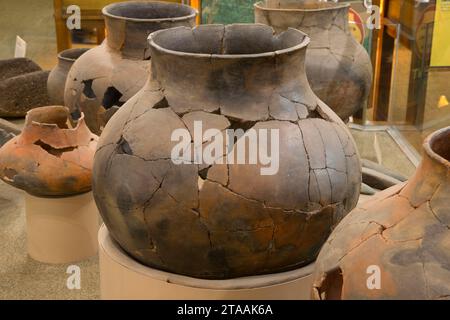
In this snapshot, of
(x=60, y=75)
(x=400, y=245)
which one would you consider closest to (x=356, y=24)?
(x=60, y=75)

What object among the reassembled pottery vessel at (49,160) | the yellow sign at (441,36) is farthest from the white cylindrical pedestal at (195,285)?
the yellow sign at (441,36)

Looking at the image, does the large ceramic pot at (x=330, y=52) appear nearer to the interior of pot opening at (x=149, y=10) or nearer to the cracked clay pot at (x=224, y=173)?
the interior of pot opening at (x=149, y=10)

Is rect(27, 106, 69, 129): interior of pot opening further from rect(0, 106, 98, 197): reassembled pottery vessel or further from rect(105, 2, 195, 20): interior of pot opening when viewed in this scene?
rect(105, 2, 195, 20): interior of pot opening

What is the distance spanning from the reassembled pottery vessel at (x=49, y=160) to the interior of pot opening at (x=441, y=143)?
1.73m

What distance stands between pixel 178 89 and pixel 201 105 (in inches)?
3.1

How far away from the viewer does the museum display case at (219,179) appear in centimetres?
131

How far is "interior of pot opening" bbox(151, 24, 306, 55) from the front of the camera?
200cm

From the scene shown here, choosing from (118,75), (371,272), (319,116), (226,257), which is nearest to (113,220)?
(226,257)

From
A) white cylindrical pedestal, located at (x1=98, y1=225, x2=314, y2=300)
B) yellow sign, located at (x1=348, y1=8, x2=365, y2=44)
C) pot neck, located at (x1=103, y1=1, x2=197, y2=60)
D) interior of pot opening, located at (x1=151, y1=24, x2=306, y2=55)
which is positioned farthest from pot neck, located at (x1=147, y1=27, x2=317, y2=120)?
yellow sign, located at (x1=348, y1=8, x2=365, y2=44)

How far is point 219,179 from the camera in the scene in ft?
5.66

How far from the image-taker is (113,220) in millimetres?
1884

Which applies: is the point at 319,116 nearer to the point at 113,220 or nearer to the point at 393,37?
the point at 113,220

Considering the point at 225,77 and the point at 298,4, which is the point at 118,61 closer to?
the point at 298,4

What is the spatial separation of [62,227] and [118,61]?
0.72 meters
